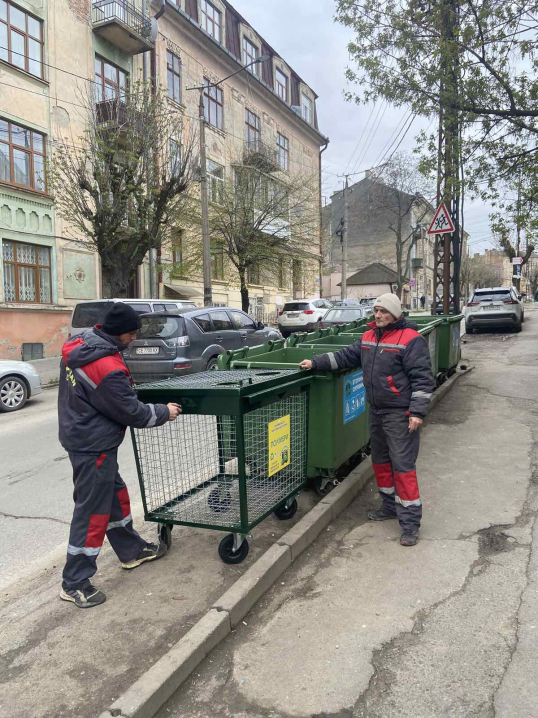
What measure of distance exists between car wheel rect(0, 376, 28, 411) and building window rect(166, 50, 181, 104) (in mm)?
16611

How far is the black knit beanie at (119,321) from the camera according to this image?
3.05 m

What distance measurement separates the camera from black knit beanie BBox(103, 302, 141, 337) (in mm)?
3051

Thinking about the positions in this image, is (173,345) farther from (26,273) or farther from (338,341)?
(26,273)

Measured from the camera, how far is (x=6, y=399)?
941cm

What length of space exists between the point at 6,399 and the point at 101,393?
7419 mm

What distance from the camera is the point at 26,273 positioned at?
1627 cm

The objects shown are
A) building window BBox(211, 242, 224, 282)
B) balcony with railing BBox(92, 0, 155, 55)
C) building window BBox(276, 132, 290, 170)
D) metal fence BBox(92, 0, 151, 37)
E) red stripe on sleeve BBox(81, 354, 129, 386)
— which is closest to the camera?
red stripe on sleeve BBox(81, 354, 129, 386)

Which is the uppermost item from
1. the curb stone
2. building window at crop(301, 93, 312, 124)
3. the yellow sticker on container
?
building window at crop(301, 93, 312, 124)

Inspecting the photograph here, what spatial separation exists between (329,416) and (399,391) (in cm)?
69

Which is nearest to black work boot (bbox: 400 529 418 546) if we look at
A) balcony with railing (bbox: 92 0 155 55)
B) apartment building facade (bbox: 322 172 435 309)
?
balcony with railing (bbox: 92 0 155 55)

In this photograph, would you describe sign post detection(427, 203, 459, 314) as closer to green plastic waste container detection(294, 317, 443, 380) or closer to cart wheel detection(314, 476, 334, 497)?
green plastic waste container detection(294, 317, 443, 380)

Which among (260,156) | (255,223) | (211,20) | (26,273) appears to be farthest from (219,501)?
(211,20)

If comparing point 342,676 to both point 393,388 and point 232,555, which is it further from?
point 393,388

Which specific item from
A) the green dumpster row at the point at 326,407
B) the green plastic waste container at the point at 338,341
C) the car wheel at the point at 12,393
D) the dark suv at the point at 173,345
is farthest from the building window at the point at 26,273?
the green dumpster row at the point at 326,407
